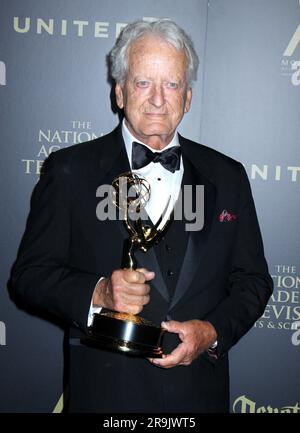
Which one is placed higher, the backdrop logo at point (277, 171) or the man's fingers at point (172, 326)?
the backdrop logo at point (277, 171)

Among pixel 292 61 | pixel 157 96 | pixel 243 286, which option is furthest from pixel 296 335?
pixel 157 96

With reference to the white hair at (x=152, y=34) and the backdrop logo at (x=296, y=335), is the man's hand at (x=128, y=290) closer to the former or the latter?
the white hair at (x=152, y=34)

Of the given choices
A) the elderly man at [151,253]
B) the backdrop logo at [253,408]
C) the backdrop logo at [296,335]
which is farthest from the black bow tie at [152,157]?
the backdrop logo at [253,408]

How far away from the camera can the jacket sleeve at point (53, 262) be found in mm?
1549

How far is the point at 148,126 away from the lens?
1.73 m

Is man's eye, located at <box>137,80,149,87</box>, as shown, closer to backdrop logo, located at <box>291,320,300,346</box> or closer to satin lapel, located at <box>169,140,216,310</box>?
satin lapel, located at <box>169,140,216,310</box>

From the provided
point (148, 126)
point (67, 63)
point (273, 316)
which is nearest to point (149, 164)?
point (148, 126)

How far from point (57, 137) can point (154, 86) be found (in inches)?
38.4

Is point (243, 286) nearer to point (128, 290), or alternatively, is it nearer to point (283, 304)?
point (128, 290)

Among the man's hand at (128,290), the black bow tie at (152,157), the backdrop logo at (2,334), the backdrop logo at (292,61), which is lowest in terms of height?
the backdrop logo at (2,334)

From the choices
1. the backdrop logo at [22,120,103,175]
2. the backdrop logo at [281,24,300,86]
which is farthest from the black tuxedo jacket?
the backdrop logo at [281,24,300,86]

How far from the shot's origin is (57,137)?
8.43 feet

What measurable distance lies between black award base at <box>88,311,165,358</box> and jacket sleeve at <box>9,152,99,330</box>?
0.12m

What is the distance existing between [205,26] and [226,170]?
37.6 inches
